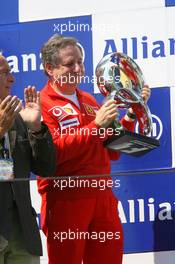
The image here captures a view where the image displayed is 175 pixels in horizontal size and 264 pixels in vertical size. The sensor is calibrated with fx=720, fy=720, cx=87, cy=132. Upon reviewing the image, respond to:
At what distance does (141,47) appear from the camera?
238cm

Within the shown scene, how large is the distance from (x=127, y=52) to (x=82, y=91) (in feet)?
0.65

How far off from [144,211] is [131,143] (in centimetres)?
25

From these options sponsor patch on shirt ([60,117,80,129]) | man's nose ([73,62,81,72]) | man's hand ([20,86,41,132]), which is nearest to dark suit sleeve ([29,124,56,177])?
man's hand ([20,86,41,132])

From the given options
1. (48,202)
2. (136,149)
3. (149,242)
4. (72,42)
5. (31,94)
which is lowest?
(149,242)

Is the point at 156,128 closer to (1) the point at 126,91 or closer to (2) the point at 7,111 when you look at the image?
(1) the point at 126,91

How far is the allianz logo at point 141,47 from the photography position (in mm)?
2352

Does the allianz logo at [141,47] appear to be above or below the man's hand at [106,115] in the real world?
above

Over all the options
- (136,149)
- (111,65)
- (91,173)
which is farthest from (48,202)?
(111,65)

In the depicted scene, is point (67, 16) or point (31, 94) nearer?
point (31, 94)

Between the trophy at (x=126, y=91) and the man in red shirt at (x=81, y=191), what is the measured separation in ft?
0.10

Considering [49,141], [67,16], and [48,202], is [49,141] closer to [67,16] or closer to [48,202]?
[48,202]

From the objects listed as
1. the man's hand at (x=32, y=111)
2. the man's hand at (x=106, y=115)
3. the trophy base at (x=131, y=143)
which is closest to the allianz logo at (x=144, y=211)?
the trophy base at (x=131, y=143)

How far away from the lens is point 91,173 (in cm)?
227

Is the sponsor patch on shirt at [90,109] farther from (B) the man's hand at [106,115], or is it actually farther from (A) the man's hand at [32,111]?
(A) the man's hand at [32,111]
